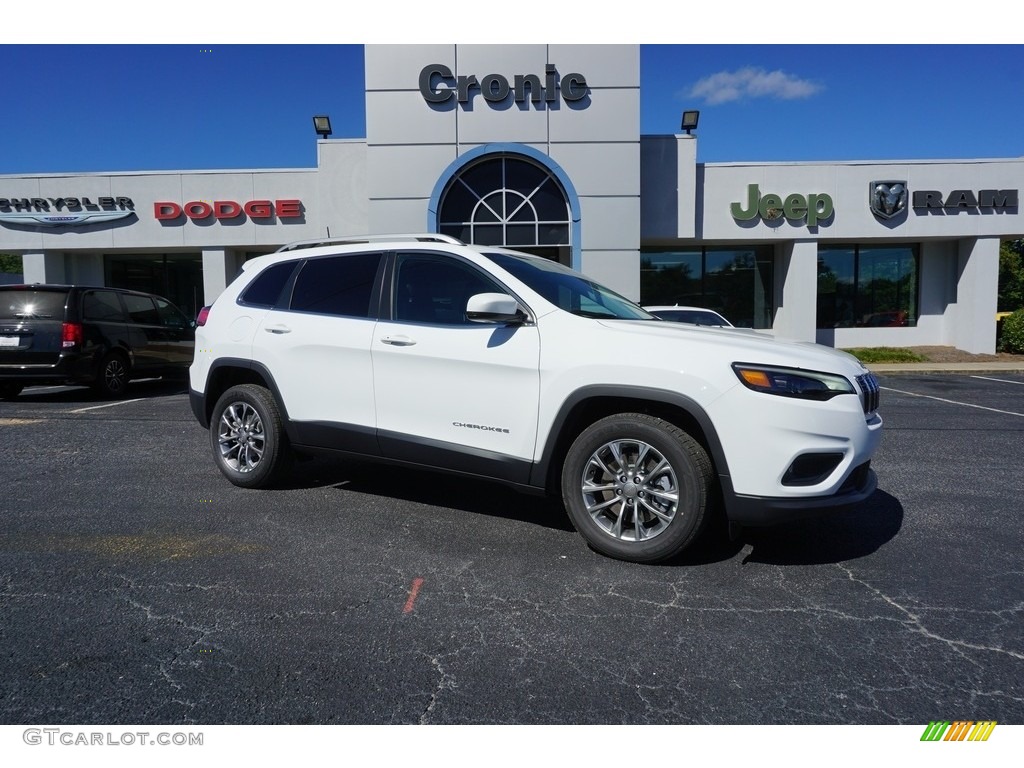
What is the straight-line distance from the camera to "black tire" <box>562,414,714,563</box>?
3.78 meters

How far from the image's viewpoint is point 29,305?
33.6 ft

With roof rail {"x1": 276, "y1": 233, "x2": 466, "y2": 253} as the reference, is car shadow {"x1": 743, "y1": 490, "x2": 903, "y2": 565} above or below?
below

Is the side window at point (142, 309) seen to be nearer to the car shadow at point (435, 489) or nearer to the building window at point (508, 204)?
the car shadow at point (435, 489)

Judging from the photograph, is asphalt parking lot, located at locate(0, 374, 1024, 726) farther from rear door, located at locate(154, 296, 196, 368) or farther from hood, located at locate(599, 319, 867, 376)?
rear door, located at locate(154, 296, 196, 368)

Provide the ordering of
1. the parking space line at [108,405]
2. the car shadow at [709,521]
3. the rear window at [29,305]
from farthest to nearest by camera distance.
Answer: the rear window at [29,305], the parking space line at [108,405], the car shadow at [709,521]

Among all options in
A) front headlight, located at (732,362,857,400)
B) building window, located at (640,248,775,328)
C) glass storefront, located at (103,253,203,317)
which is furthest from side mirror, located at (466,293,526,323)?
glass storefront, located at (103,253,203,317)

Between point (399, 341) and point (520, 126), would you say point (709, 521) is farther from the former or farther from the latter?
point (520, 126)

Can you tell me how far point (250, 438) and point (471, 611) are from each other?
9.31ft

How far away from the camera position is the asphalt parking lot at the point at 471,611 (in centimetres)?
Result: 263

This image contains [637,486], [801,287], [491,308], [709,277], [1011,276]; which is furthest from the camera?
[1011,276]

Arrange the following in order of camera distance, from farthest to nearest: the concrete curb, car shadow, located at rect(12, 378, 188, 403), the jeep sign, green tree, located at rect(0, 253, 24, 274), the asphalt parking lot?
green tree, located at rect(0, 253, 24, 274), the jeep sign, the concrete curb, car shadow, located at rect(12, 378, 188, 403), the asphalt parking lot

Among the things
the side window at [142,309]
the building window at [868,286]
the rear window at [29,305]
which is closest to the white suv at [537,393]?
the rear window at [29,305]

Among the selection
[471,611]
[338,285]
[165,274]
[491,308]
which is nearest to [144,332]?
[338,285]

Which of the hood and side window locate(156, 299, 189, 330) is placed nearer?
the hood
